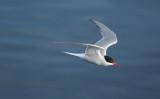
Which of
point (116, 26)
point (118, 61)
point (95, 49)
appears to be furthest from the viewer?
point (116, 26)

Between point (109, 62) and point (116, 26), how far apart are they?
2.50 metres

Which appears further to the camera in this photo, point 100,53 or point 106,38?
point 106,38

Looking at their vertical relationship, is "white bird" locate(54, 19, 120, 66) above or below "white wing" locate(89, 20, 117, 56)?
below

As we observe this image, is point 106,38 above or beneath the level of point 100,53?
above

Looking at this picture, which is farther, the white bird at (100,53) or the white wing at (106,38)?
the white wing at (106,38)

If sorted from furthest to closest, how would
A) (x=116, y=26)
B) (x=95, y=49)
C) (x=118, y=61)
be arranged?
(x=116, y=26), (x=118, y=61), (x=95, y=49)

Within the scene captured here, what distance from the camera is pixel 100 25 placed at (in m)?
14.5

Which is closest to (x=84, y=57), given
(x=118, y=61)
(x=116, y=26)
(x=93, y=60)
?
(x=93, y=60)

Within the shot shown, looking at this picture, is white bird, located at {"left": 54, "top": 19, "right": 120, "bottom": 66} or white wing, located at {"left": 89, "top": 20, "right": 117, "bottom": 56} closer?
white bird, located at {"left": 54, "top": 19, "right": 120, "bottom": 66}

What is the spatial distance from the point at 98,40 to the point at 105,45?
1462 mm

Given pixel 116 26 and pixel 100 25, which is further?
pixel 116 26

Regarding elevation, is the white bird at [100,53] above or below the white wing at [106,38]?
below

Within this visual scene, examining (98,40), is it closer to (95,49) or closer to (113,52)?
(113,52)

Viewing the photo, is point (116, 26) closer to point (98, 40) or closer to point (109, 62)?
point (98, 40)
